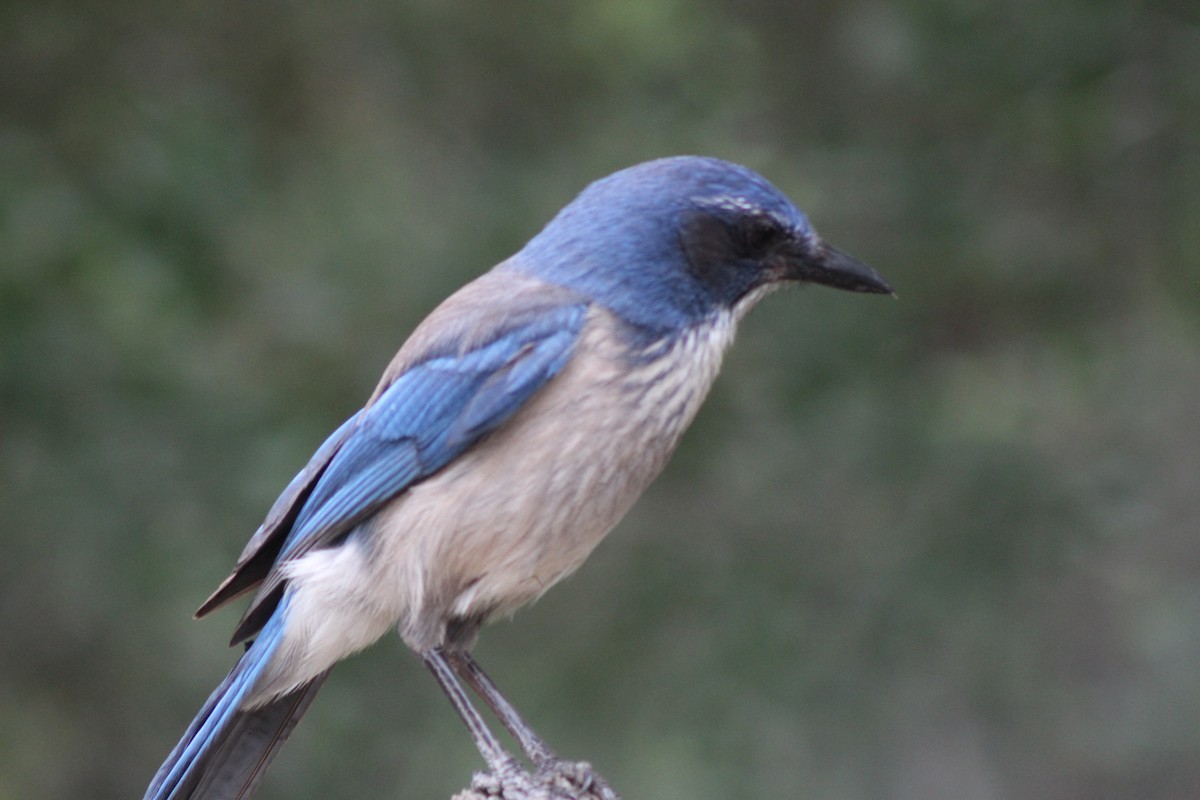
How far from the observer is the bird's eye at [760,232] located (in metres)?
4.06

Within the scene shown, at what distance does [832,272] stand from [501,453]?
90cm

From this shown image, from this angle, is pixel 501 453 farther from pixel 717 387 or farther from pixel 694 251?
pixel 717 387

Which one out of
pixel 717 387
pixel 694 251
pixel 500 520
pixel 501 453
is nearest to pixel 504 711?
pixel 500 520

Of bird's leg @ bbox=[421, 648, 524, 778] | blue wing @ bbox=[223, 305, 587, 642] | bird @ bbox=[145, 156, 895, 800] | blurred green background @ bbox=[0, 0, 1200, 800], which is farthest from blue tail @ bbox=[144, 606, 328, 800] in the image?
blurred green background @ bbox=[0, 0, 1200, 800]

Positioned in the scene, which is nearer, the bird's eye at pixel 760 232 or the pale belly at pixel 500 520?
the pale belly at pixel 500 520

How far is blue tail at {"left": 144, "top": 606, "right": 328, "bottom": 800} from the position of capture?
12.1ft

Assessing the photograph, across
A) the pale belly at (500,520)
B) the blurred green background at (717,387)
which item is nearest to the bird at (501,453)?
the pale belly at (500,520)

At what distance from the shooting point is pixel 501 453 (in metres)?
3.86

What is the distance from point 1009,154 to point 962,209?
26cm

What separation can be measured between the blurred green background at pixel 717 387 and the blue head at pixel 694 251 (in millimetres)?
2512

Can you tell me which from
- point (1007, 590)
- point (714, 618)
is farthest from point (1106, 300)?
A: point (714, 618)

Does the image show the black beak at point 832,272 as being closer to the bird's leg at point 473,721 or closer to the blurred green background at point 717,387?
the bird's leg at point 473,721

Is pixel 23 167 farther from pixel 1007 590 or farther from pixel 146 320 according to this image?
pixel 1007 590

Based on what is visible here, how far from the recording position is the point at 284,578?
3.93 metres
